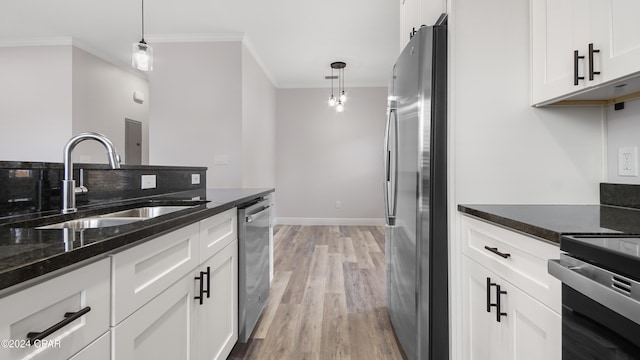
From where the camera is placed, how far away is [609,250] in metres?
0.64

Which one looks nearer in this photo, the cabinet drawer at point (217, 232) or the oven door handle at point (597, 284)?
the oven door handle at point (597, 284)

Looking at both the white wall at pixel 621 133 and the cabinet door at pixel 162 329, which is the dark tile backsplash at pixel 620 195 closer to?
the white wall at pixel 621 133

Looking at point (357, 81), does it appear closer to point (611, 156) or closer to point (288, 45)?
point (288, 45)

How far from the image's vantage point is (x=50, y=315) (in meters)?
0.59

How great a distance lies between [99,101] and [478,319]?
508 centimetres

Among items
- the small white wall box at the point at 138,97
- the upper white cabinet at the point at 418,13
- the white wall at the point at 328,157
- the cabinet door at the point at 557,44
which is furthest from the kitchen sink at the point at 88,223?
the white wall at the point at 328,157

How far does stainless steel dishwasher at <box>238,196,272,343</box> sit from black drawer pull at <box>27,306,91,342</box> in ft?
3.70

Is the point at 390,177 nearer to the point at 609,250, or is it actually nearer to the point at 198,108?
the point at 609,250

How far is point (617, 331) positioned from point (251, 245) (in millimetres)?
1638

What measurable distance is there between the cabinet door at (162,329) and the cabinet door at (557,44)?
159 centimetres

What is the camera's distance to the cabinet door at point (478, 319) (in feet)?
3.71

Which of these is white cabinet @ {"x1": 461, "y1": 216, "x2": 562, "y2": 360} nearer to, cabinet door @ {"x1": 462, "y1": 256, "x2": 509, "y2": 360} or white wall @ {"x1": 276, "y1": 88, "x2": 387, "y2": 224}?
cabinet door @ {"x1": 462, "y1": 256, "x2": 509, "y2": 360}

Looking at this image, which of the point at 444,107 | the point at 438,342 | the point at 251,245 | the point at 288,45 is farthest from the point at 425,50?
the point at 288,45

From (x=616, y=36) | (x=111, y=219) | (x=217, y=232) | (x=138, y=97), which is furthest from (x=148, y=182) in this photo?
(x=138, y=97)
